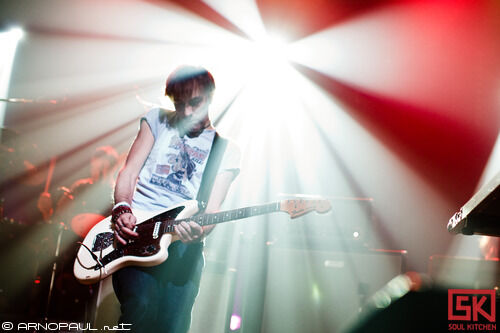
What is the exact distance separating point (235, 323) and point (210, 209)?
96 cm

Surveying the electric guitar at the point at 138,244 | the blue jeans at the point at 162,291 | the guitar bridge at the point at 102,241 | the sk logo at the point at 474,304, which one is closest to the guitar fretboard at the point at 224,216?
the electric guitar at the point at 138,244

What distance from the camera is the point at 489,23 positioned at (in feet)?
13.3

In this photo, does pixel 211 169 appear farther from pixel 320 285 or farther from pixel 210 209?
pixel 320 285

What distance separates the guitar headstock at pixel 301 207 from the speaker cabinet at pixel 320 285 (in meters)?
0.77

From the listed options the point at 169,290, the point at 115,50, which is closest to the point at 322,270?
the point at 169,290

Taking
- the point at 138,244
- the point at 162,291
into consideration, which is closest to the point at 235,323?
the point at 162,291

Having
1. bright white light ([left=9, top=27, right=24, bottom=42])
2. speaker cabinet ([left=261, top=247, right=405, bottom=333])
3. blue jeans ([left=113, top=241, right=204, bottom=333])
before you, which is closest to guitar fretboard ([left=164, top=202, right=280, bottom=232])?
blue jeans ([left=113, top=241, right=204, bottom=333])

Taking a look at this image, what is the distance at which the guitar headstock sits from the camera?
2.07 m

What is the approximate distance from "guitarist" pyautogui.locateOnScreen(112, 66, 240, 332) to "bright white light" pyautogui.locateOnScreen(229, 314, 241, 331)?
2.62 ft

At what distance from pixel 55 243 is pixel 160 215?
198 cm

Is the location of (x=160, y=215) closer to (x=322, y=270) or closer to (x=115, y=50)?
(x=322, y=270)

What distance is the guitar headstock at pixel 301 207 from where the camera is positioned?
2.07 m

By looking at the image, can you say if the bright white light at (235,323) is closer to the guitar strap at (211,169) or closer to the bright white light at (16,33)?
the guitar strap at (211,169)

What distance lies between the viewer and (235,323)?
2609 millimetres
